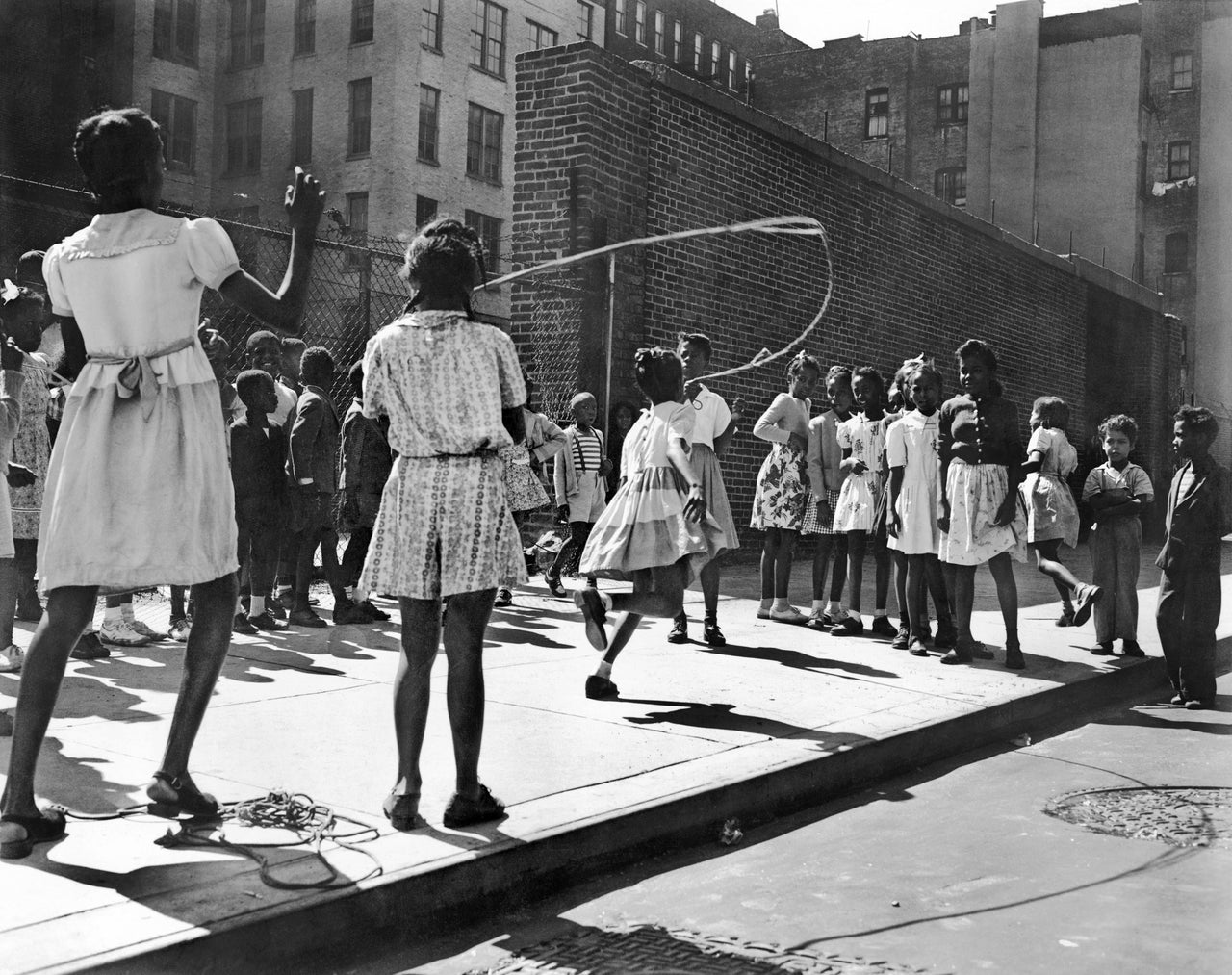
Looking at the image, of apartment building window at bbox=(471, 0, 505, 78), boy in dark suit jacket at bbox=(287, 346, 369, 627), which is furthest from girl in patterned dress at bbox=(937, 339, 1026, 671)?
apartment building window at bbox=(471, 0, 505, 78)

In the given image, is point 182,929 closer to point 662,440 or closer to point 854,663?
point 662,440

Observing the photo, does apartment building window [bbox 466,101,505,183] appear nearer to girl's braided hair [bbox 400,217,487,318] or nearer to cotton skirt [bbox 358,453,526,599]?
girl's braided hair [bbox 400,217,487,318]

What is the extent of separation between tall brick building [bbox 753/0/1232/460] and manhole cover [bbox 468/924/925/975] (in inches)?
69.1

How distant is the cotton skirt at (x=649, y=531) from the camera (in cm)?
612

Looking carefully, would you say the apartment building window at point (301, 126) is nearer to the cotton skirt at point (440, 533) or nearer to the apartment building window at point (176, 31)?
the apartment building window at point (176, 31)

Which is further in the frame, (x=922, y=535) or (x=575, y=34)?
(x=575, y=34)

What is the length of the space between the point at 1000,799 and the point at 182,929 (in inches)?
125

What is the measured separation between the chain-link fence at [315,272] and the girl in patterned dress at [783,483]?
3034 millimetres

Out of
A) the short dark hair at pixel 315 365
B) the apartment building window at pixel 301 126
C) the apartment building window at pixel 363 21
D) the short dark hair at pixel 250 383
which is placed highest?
the apartment building window at pixel 363 21

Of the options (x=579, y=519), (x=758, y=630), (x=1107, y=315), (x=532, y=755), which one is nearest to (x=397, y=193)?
(x=579, y=519)

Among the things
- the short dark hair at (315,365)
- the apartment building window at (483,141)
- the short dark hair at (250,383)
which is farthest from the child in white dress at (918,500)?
the apartment building window at (483,141)

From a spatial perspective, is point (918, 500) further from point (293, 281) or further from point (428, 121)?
point (428, 121)

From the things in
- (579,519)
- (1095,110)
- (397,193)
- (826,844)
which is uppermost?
(1095,110)

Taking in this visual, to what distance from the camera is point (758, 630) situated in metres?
8.29
